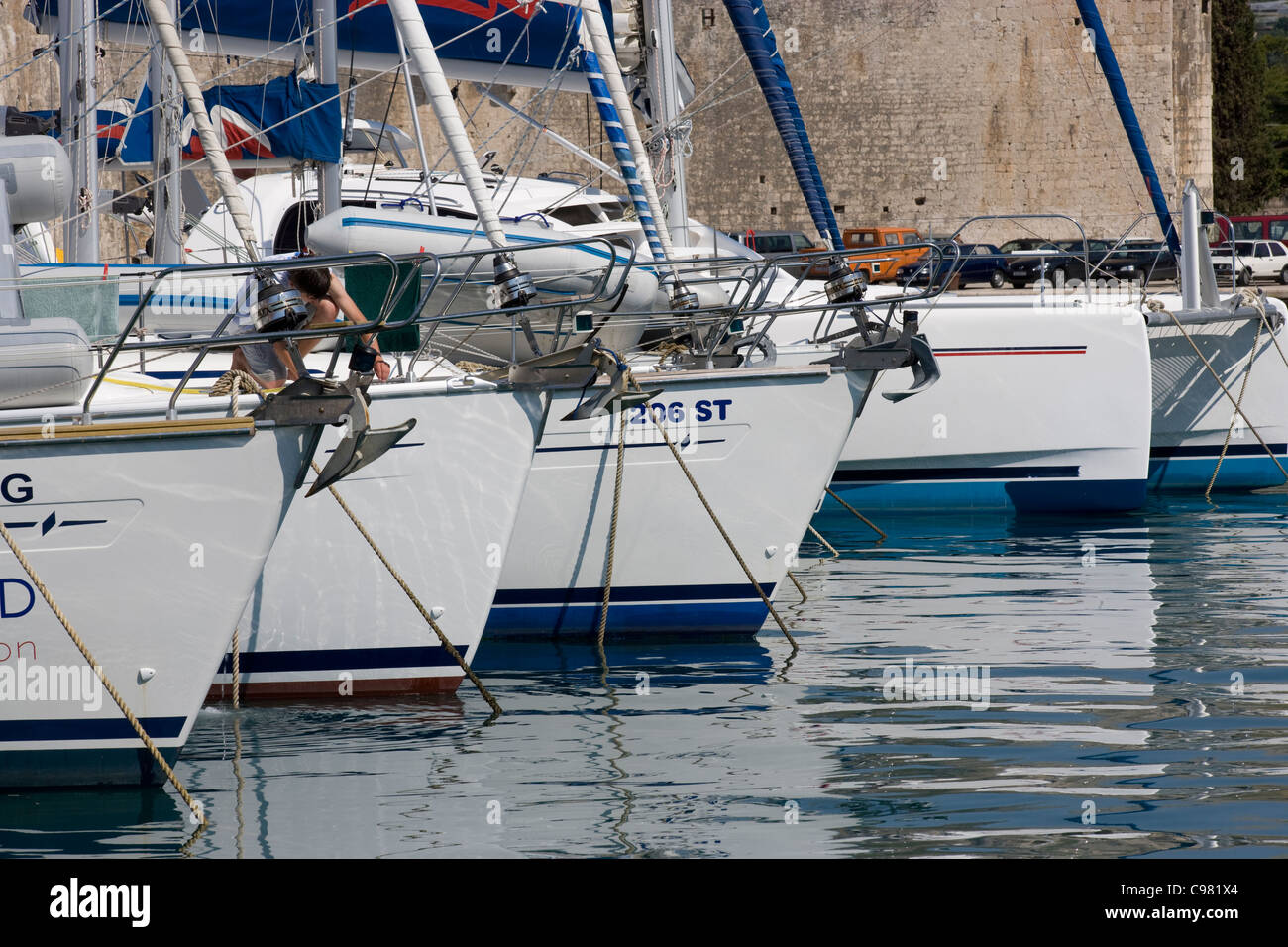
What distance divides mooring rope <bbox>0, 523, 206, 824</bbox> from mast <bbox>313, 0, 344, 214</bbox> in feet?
12.1

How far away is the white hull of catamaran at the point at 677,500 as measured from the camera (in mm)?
6840

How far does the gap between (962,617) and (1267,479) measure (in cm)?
568

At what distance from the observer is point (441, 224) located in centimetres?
753

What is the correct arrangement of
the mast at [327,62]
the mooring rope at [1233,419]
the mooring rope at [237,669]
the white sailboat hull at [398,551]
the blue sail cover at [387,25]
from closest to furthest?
the mooring rope at [237,669] → the white sailboat hull at [398,551] → the mast at [327,62] → the blue sail cover at [387,25] → the mooring rope at [1233,419]

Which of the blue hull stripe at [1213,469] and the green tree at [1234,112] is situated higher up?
the green tree at [1234,112]

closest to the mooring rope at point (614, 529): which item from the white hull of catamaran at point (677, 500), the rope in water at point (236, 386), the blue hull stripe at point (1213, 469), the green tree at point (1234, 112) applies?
the white hull of catamaran at point (677, 500)

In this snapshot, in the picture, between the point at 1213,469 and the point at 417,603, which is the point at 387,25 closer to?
the point at 417,603

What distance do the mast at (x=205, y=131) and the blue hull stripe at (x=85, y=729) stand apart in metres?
1.58

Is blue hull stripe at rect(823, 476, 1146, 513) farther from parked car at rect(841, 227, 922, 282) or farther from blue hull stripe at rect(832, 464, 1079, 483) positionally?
parked car at rect(841, 227, 922, 282)

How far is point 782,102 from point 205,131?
5.38m

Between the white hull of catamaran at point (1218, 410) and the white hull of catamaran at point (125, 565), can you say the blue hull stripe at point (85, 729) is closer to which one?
the white hull of catamaran at point (125, 565)

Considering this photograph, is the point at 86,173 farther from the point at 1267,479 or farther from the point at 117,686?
the point at 1267,479

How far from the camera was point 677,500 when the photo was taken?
694 centimetres
